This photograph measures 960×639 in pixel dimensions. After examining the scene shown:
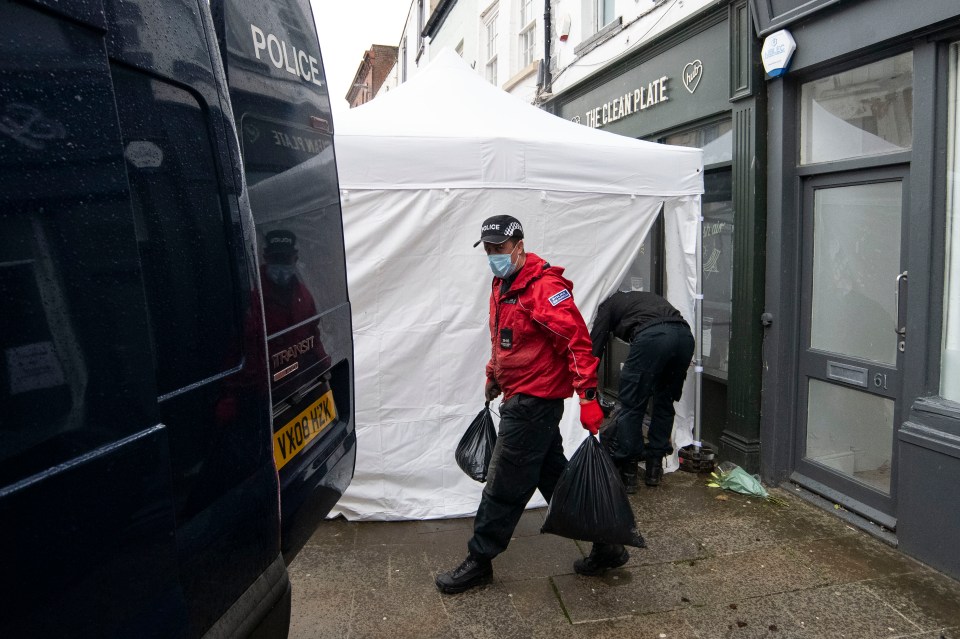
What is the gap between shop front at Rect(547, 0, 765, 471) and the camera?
5.39 m

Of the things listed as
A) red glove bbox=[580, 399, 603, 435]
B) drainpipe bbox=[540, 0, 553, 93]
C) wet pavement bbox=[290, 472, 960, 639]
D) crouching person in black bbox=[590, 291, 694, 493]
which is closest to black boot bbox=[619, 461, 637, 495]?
Answer: crouching person in black bbox=[590, 291, 694, 493]

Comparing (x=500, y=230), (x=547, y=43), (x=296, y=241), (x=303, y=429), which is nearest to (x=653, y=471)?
(x=500, y=230)

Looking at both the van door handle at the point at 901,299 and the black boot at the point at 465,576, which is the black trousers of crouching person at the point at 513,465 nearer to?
the black boot at the point at 465,576

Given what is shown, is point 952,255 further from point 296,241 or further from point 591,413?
point 296,241

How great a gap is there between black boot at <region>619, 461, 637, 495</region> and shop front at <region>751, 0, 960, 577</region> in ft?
3.21

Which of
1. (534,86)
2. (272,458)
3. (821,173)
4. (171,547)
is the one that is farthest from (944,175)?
(534,86)

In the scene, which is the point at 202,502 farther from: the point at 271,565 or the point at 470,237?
the point at 470,237

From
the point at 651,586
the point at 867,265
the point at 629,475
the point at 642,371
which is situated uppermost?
the point at 867,265

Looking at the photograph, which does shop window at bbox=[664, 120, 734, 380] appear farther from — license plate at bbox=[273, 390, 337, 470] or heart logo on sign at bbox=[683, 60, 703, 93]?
license plate at bbox=[273, 390, 337, 470]

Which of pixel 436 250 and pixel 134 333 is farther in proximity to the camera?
pixel 436 250

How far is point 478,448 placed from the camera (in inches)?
165

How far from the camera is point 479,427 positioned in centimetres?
426

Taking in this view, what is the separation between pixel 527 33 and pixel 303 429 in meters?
10.0

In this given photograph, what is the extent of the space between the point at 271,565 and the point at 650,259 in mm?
5847
